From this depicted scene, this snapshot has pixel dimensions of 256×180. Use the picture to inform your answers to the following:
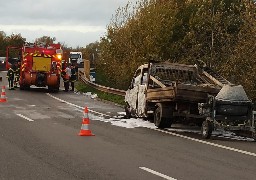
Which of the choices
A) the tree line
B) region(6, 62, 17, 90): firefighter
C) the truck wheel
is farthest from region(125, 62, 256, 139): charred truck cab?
region(6, 62, 17, 90): firefighter

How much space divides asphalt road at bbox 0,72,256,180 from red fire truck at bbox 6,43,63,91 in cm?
1400

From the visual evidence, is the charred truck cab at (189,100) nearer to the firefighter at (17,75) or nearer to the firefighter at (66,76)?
the firefighter at (66,76)

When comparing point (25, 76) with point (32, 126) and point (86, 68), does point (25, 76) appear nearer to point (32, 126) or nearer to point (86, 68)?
point (86, 68)

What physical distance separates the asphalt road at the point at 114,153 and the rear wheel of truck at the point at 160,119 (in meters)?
0.22

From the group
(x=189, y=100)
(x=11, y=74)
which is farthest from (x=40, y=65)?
(x=189, y=100)

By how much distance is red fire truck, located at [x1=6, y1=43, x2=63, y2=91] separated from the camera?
3038 cm

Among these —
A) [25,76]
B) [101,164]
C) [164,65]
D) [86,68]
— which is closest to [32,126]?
[164,65]

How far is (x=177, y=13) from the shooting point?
125 ft

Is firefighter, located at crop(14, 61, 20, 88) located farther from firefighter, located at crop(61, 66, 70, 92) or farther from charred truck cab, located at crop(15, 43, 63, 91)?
firefighter, located at crop(61, 66, 70, 92)

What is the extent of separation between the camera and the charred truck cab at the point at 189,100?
42.7 ft

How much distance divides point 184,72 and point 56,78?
49.6ft

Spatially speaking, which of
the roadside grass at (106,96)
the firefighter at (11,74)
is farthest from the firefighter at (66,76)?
the firefighter at (11,74)

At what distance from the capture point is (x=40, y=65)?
3053 centimetres

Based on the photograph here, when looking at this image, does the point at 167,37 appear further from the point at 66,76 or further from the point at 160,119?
the point at 160,119
